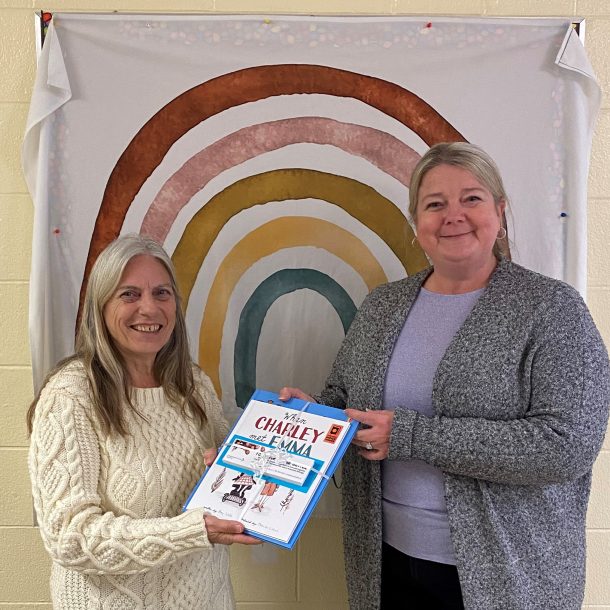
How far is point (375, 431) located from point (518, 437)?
26 cm

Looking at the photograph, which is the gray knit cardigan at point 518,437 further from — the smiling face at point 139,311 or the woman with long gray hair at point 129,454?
the smiling face at point 139,311

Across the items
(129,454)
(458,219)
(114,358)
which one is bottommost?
(129,454)

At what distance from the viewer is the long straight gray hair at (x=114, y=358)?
1.16 meters

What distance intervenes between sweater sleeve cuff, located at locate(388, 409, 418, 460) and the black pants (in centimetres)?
24

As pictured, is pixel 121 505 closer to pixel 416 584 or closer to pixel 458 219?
pixel 416 584

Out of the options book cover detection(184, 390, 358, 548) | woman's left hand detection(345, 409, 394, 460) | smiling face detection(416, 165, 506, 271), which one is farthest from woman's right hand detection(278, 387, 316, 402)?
smiling face detection(416, 165, 506, 271)

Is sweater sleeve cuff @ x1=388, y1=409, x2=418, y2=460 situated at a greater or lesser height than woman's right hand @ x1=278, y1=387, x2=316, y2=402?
lesser

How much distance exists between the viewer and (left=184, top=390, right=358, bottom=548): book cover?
41.9 inches

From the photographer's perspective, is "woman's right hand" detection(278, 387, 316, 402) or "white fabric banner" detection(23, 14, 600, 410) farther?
"white fabric banner" detection(23, 14, 600, 410)

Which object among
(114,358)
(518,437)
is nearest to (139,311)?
(114,358)

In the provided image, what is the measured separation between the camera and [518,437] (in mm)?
1087

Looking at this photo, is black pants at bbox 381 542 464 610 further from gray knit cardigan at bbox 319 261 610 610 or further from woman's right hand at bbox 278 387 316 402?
woman's right hand at bbox 278 387 316 402

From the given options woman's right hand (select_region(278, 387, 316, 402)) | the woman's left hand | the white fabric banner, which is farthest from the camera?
the white fabric banner

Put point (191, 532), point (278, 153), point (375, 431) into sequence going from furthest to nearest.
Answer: point (278, 153)
point (375, 431)
point (191, 532)
